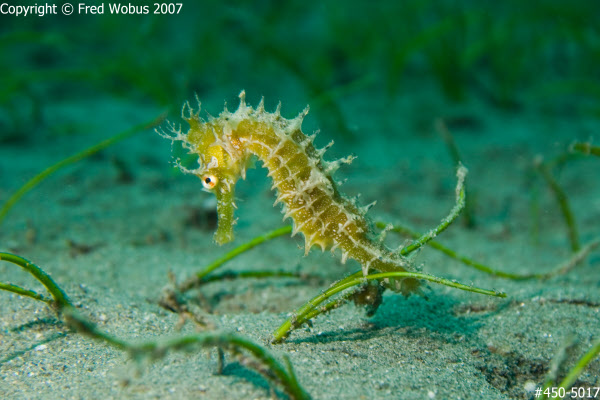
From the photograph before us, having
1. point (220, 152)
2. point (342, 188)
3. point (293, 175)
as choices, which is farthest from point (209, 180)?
point (342, 188)

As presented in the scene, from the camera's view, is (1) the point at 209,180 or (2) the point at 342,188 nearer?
(1) the point at 209,180

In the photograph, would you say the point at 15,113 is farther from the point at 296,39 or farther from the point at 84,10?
the point at 84,10

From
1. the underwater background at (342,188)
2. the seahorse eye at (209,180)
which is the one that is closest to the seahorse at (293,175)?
the seahorse eye at (209,180)

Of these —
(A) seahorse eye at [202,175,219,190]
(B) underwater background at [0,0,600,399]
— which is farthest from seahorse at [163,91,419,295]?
(B) underwater background at [0,0,600,399]

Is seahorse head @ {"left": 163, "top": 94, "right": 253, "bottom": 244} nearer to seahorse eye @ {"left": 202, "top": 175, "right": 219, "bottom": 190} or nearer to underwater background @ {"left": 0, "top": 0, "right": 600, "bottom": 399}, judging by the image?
seahorse eye @ {"left": 202, "top": 175, "right": 219, "bottom": 190}

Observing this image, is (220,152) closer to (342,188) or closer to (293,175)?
(293,175)

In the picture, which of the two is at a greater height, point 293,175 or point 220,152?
point 220,152
